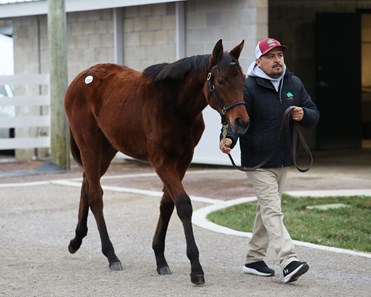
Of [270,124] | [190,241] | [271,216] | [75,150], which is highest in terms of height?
[270,124]

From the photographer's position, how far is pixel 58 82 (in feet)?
54.2

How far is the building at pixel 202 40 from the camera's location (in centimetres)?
1723

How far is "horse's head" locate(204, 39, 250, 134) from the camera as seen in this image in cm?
721

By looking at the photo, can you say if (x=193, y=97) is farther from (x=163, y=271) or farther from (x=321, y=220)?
(x=321, y=220)

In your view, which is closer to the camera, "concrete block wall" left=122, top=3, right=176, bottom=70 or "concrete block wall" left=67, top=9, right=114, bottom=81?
"concrete block wall" left=122, top=3, right=176, bottom=70

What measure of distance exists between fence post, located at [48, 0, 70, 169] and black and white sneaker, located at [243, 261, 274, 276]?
9.01 m

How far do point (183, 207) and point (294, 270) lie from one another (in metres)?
0.99

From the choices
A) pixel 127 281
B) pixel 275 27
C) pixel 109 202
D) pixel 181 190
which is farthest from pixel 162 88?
pixel 275 27

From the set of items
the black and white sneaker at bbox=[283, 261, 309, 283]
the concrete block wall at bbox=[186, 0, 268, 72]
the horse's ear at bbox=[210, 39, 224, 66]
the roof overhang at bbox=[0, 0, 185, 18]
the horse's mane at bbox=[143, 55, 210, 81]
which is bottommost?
the black and white sneaker at bbox=[283, 261, 309, 283]

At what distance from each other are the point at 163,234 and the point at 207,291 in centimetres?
110

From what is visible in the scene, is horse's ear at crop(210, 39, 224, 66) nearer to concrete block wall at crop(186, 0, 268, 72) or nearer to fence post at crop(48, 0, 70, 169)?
concrete block wall at crop(186, 0, 268, 72)

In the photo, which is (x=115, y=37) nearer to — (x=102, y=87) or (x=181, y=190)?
(x=102, y=87)

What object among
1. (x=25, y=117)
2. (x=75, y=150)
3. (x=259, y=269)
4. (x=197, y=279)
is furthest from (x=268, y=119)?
(x=25, y=117)

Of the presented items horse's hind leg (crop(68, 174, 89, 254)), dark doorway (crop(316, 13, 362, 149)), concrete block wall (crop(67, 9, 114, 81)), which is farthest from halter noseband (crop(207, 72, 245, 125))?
dark doorway (crop(316, 13, 362, 149))
